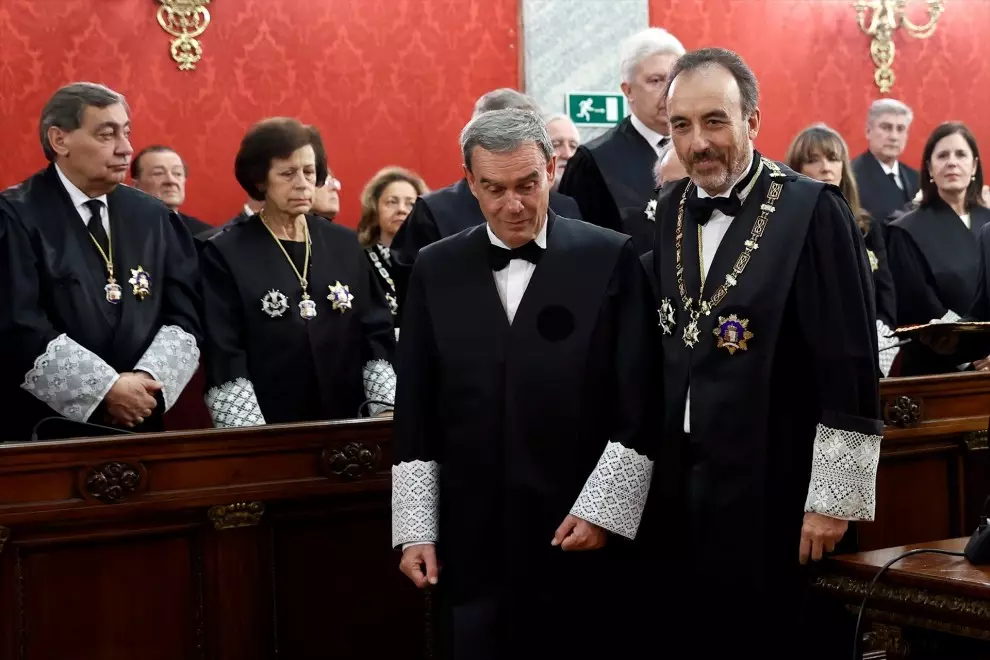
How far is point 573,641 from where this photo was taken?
274 cm

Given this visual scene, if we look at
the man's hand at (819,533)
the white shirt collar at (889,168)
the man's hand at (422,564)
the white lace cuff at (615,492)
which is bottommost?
the man's hand at (422,564)

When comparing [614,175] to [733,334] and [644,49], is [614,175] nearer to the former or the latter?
[644,49]

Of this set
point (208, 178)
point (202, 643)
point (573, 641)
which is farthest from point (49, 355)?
point (208, 178)

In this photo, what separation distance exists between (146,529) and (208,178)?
3987 mm

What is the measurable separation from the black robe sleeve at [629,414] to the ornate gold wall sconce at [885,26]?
6.72 meters

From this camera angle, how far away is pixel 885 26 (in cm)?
888

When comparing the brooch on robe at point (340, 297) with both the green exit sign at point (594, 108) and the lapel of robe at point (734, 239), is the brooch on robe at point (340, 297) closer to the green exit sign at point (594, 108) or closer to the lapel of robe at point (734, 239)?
the lapel of robe at point (734, 239)

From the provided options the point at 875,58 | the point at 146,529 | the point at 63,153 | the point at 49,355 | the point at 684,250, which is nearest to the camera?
the point at 684,250

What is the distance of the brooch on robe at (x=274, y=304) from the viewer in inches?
154

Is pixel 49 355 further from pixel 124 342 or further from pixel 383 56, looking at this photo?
pixel 383 56

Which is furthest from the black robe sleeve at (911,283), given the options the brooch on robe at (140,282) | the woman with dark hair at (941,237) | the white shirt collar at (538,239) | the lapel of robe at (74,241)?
the lapel of robe at (74,241)

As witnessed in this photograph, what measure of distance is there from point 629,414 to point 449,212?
1.91m

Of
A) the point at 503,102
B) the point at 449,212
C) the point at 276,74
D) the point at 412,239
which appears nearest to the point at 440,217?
the point at 449,212

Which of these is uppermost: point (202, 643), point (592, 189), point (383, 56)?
point (383, 56)
